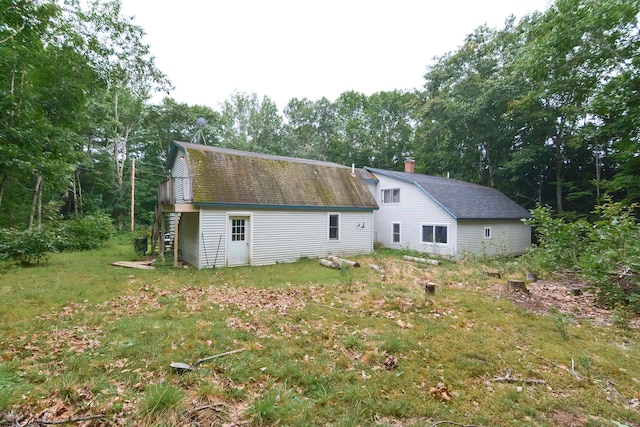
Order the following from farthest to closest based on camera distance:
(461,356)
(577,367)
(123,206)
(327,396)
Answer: (123,206) → (461,356) → (577,367) → (327,396)

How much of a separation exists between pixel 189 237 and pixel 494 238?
630 inches

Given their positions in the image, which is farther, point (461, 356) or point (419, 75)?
point (419, 75)

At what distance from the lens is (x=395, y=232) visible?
17203 mm

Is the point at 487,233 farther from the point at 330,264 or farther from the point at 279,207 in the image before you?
the point at 279,207

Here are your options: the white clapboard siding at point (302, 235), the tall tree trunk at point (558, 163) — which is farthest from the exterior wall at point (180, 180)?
the tall tree trunk at point (558, 163)

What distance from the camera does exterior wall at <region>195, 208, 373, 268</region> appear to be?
34.9 feet

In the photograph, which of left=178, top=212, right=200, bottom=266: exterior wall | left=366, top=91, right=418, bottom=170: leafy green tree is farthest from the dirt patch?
left=366, top=91, right=418, bottom=170: leafy green tree

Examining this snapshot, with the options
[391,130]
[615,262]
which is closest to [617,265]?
[615,262]

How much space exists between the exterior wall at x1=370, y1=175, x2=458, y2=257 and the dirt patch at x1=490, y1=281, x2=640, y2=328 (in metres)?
6.39

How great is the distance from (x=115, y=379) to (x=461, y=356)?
439 cm

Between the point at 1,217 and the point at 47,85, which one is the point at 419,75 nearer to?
the point at 47,85

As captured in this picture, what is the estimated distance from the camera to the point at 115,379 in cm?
315

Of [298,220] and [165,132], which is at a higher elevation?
[165,132]

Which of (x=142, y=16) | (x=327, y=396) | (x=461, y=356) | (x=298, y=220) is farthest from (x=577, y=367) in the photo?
(x=142, y=16)
